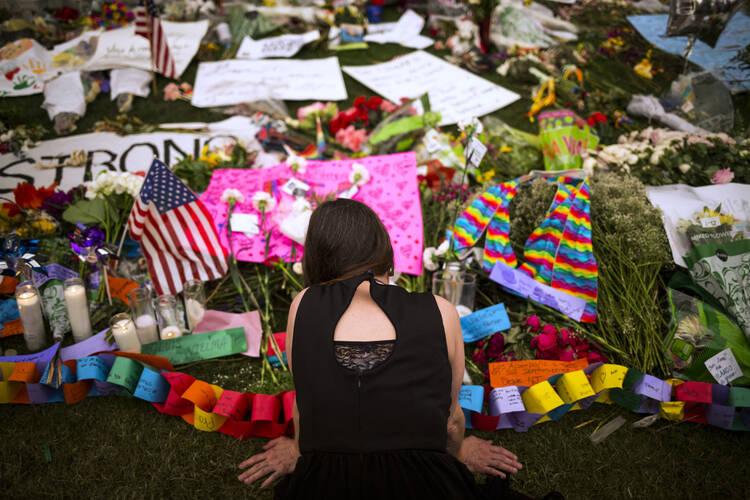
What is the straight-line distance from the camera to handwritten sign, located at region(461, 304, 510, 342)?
255cm

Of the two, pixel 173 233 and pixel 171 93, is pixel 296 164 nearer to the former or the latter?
pixel 173 233

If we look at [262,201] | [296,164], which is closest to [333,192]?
[296,164]

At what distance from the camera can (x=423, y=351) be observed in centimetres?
153

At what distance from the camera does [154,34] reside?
15.1 ft

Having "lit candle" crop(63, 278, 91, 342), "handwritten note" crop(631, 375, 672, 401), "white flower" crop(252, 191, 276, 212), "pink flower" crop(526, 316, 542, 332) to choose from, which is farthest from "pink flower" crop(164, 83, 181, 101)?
"handwritten note" crop(631, 375, 672, 401)

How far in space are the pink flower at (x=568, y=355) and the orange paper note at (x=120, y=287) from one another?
2.25 metres

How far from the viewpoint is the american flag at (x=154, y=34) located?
4.43m

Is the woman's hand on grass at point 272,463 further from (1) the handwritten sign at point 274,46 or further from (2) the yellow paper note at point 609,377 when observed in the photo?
(1) the handwritten sign at point 274,46

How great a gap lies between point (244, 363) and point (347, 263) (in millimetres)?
1191

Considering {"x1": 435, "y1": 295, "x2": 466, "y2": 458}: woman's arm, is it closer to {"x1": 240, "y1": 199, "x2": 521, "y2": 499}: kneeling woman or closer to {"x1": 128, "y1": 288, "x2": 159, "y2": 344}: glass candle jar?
{"x1": 240, "y1": 199, "x2": 521, "y2": 499}: kneeling woman

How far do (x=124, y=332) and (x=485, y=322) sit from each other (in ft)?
5.70

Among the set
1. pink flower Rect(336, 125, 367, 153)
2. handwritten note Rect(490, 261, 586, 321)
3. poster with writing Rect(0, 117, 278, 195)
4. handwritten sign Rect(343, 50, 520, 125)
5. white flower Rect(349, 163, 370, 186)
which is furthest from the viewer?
handwritten sign Rect(343, 50, 520, 125)

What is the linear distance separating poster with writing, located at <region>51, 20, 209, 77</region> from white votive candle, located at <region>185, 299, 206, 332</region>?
3503mm

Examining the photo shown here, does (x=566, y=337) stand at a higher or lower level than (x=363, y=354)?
lower
